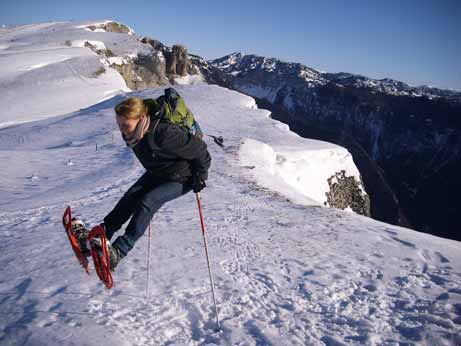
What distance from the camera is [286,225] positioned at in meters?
8.50

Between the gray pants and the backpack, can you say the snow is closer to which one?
the backpack

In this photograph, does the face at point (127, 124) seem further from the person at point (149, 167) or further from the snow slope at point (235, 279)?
the snow slope at point (235, 279)

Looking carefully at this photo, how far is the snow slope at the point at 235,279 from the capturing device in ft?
14.3

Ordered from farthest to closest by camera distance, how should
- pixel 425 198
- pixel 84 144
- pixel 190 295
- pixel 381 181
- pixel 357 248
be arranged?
pixel 425 198 → pixel 381 181 → pixel 84 144 → pixel 357 248 → pixel 190 295

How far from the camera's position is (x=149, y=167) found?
4559 millimetres

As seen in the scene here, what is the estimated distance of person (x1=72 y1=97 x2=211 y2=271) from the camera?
13.5 feet

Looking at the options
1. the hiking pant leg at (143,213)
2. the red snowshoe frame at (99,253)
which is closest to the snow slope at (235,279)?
the red snowshoe frame at (99,253)

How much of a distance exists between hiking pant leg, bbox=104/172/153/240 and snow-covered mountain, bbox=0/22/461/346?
1.21m

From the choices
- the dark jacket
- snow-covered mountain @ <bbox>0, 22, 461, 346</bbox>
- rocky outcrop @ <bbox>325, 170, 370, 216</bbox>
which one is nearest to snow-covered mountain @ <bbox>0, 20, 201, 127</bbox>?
snow-covered mountain @ <bbox>0, 22, 461, 346</bbox>

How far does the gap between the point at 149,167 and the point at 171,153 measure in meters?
0.43

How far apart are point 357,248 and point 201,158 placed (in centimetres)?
443

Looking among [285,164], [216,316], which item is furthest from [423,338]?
[285,164]

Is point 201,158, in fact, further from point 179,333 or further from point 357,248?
point 357,248

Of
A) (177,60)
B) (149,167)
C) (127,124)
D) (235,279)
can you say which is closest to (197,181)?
(149,167)
